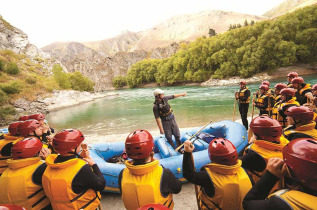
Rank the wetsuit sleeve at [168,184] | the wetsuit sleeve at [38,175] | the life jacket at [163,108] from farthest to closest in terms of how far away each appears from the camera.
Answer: the life jacket at [163,108] < the wetsuit sleeve at [38,175] < the wetsuit sleeve at [168,184]

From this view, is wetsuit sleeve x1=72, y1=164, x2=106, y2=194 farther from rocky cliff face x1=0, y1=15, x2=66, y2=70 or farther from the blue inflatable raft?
rocky cliff face x1=0, y1=15, x2=66, y2=70

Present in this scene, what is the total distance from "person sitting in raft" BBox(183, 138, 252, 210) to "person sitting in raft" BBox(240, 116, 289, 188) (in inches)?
15.4

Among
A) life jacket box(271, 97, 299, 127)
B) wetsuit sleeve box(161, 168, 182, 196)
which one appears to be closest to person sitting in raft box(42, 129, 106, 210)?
wetsuit sleeve box(161, 168, 182, 196)

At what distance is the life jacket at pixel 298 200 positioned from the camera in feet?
3.22

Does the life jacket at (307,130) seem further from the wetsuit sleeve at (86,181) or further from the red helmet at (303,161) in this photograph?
the wetsuit sleeve at (86,181)

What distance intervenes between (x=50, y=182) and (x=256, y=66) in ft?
153

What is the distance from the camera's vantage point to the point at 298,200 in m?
1.02

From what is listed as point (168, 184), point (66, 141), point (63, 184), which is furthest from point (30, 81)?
point (168, 184)

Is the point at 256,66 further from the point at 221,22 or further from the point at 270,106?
the point at 221,22

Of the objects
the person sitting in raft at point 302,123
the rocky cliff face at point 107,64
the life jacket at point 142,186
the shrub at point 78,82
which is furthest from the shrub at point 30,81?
the rocky cliff face at point 107,64

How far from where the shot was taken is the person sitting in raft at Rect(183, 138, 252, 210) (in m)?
1.70

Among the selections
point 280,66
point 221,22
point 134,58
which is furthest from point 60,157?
point 221,22

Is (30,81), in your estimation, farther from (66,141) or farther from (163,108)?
(66,141)

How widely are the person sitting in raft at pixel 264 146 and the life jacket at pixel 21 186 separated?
2.87m
